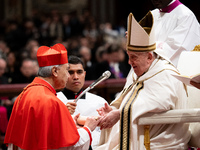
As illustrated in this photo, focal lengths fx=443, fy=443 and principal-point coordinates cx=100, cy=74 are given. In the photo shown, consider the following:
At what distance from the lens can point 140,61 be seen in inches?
156

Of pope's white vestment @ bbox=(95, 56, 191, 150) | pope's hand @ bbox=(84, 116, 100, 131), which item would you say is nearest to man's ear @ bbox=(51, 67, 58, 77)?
pope's hand @ bbox=(84, 116, 100, 131)

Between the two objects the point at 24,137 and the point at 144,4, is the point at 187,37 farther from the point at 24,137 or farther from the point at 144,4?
the point at 144,4

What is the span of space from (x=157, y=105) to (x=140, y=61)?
44 cm

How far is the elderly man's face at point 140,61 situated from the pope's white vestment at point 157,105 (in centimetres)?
5

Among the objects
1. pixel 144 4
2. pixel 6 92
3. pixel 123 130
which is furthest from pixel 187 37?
pixel 144 4

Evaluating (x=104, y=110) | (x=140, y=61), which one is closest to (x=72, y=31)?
(x=104, y=110)

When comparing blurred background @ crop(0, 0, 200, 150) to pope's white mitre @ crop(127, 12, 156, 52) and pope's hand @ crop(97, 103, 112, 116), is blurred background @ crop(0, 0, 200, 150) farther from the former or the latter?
pope's white mitre @ crop(127, 12, 156, 52)

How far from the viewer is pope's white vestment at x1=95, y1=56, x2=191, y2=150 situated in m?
3.81

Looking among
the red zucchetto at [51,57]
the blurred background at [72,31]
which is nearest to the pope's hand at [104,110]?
the red zucchetto at [51,57]

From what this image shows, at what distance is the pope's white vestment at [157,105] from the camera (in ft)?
12.5

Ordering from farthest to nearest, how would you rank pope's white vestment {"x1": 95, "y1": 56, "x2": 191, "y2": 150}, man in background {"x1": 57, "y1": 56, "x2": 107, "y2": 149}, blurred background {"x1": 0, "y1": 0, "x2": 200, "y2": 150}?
blurred background {"x1": 0, "y1": 0, "x2": 200, "y2": 150} → man in background {"x1": 57, "y1": 56, "x2": 107, "y2": 149} → pope's white vestment {"x1": 95, "y1": 56, "x2": 191, "y2": 150}

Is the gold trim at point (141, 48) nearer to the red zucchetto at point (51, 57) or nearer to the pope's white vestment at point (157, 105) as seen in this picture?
the pope's white vestment at point (157, 105)

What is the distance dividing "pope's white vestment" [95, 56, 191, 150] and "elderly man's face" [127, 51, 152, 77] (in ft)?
0.15

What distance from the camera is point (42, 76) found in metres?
3.95
